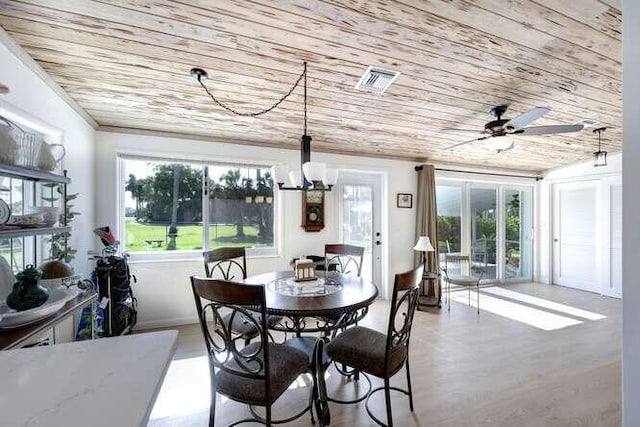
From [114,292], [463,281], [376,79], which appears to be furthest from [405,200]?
[114,292]

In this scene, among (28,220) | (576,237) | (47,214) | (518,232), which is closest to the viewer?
(28,220)

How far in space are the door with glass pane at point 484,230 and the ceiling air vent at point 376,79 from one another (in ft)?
11.6

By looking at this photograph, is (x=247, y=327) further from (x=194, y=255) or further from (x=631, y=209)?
(x=631, y=209)

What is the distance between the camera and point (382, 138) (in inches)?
154

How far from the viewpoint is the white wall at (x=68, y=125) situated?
180 cm

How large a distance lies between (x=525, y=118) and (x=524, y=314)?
284 cm

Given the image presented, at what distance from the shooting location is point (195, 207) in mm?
3641

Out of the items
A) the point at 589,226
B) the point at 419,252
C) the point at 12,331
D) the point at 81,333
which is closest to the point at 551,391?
the point at 419,252

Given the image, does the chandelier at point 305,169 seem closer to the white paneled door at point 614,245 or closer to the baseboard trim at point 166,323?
the baseboard trim at point 166,323

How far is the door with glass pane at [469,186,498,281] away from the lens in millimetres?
5367

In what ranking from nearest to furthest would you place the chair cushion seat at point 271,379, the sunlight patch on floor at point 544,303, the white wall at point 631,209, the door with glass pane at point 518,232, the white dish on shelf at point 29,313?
the white wall at point 631,209, the white dish on shelf at point 29,313, the chair cushion seat at point 271,379, the sunlight patch on floor at point 544,303, the door with glass pane at point 518,232

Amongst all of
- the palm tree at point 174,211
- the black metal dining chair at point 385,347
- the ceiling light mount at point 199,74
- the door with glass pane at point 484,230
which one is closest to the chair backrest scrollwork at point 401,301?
the black metal dining chair at point 385,347

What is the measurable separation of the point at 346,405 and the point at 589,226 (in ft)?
18.4

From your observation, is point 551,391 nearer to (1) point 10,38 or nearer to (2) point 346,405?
(2) point 346,405
